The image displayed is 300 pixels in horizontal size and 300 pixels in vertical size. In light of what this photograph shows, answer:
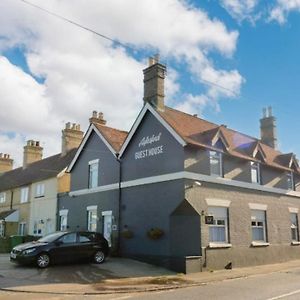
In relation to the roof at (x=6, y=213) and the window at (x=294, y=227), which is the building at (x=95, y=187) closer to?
the roof at (x=6, y=213)

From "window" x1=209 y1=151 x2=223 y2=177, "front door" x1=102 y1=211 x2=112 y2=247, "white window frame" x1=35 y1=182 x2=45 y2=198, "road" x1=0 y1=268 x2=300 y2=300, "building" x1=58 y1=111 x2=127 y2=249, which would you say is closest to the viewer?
"road" x1=0 y1=268 x2=300 y2=300

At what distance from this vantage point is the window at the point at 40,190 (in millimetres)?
32281

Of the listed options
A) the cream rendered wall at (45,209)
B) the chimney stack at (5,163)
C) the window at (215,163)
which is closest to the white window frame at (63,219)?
the cream rendered wall at (45,209)

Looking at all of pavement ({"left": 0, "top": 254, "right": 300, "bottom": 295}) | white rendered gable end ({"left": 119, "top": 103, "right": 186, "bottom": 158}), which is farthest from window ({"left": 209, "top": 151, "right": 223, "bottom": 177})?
pavement ({"left": 0, "top": 254, "right": 300, "bottom": 295})

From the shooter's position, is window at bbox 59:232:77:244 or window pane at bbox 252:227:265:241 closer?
window at bbox 59:232:77:244

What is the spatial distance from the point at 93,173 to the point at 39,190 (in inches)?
332

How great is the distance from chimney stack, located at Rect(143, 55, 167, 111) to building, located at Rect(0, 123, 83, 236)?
11.3 metres

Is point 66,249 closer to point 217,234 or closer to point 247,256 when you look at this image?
point 217,234

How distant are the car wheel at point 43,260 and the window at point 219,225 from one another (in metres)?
7.96

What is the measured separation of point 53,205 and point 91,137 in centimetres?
649

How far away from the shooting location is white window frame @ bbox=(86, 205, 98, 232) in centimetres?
2520

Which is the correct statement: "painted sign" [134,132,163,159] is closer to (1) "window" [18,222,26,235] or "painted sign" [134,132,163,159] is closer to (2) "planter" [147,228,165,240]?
(2) "planter" [147,228,165,240]

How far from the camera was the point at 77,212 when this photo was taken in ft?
87.9

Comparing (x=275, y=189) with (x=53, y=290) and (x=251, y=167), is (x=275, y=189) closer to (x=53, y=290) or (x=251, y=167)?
(x=251, y=167)
